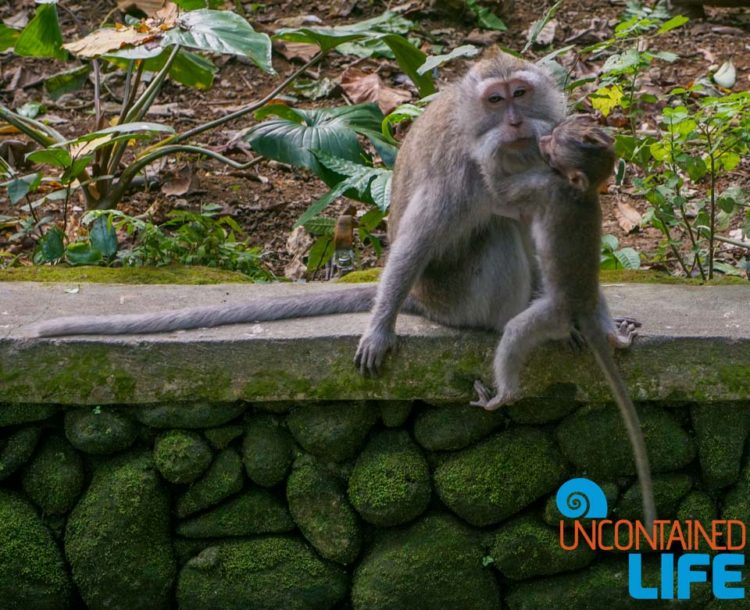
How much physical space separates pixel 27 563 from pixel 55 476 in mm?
359

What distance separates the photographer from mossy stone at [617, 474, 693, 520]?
4.23 m

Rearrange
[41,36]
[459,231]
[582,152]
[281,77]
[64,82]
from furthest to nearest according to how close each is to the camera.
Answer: [281,77] → [64,82] → [41,36] → [459,231] → [582,152]

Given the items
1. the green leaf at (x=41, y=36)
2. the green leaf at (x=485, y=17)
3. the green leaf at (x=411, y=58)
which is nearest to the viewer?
the green leaf at (x=41, y=36)

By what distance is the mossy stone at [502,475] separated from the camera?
4.24 meters

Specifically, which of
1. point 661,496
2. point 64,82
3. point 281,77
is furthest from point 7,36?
point 661,496

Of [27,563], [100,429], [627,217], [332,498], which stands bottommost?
[627,217]

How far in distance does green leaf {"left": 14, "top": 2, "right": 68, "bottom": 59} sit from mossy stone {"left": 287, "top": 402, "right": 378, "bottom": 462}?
9.71 ft

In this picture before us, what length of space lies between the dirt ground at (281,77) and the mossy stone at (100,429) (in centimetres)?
228

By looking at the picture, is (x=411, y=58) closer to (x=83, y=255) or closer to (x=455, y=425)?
(x=83, y=255)

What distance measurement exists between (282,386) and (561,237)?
1.19 metres

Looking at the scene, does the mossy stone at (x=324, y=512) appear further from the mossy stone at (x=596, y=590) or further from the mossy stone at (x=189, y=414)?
the mossy stone at (x=596, y=590)

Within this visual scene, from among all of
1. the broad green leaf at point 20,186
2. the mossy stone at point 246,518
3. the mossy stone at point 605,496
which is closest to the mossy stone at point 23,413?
the mossy stone at point 246,518

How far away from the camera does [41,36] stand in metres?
6.04

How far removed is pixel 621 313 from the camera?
4367mm
